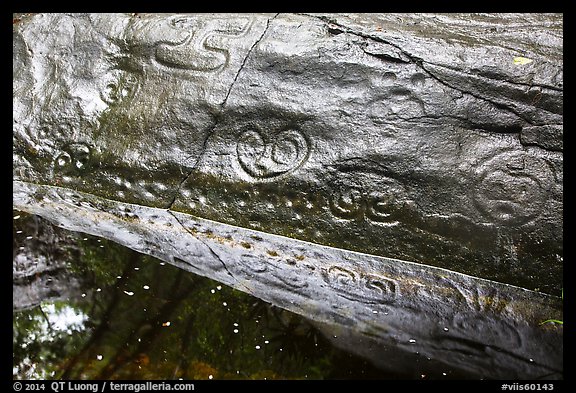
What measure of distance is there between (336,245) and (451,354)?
23.9 inches

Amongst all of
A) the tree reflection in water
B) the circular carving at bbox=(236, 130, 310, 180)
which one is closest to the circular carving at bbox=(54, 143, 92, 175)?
the tree reflection in water

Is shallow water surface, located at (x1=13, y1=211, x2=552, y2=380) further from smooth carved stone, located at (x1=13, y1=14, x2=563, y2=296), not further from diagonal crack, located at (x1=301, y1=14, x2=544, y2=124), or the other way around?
diagonal crack, located at (x1=301, y1=14, x2=544, y2=124)

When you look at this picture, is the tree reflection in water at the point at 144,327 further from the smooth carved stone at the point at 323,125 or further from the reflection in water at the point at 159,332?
the smooth carved stone at the point at 323,125

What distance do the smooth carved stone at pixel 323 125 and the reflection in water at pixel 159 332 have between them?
0.32 m

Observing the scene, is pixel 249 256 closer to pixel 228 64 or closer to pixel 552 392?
pixel 228 64

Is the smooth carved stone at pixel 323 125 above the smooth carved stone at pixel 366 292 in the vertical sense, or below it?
above

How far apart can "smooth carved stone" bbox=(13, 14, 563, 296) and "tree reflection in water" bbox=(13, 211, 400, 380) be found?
0.34 m

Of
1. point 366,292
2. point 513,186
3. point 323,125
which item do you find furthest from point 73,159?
point 513,186

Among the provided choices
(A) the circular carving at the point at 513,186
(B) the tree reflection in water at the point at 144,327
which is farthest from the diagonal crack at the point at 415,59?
(B) the tree reflection in water at the point at 144,327

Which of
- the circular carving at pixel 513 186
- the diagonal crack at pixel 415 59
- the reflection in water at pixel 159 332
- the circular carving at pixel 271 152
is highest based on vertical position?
the diagonal crack at pixel 415 59

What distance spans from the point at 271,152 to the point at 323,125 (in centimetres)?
25

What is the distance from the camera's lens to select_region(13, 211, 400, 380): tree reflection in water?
2.08 metres

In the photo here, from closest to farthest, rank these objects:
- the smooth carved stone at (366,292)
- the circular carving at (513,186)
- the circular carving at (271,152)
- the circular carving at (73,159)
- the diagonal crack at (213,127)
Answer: the smooth carved stone at (366,292), the circular carving at (513,186), the circular carving at (271,152), the diagonal crack at (213,127), the circular carving at (73,159)

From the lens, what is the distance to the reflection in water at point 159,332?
6.77 ft
